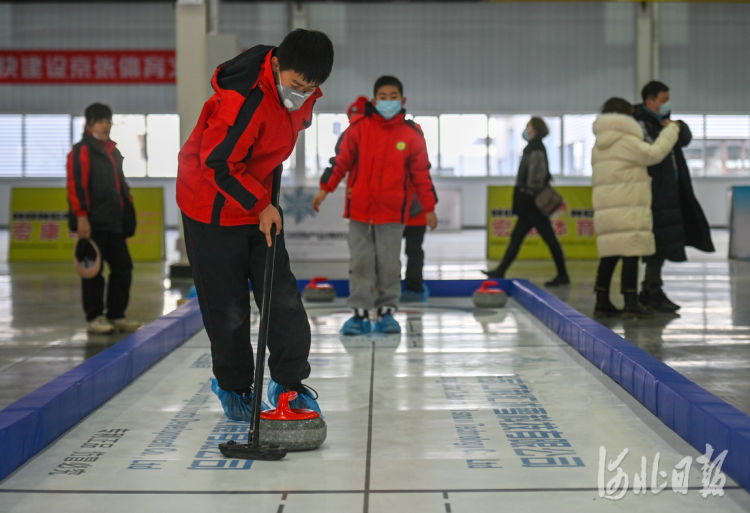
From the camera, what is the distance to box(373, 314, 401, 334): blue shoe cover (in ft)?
17.4

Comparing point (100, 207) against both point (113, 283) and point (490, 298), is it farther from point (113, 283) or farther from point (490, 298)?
point (490, 298)

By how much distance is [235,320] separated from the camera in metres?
3.16

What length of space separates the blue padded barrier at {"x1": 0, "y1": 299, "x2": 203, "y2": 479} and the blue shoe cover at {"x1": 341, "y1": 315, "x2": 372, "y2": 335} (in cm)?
92

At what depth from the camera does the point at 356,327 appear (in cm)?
527

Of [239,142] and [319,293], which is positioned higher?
[239,142]

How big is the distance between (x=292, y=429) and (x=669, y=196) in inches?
144

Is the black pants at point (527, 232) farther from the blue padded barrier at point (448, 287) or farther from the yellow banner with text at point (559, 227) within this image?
the yellow banner with text at point (559, 227)

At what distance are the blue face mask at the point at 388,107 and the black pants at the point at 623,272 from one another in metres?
1.67

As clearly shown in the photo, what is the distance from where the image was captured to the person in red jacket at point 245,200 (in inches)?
112

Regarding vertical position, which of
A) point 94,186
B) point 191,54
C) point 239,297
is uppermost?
point 191,54

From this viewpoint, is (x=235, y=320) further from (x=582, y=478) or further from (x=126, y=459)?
(x=582, y=478)

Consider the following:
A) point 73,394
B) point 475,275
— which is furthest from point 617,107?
point 475,275

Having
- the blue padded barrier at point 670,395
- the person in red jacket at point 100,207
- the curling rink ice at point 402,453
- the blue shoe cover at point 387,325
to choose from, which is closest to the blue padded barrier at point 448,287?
the blue shoe cover at point 387,325

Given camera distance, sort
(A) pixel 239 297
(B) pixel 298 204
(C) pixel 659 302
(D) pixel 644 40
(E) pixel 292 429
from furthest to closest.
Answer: (D) pixel 644 40
(B) pixel 298 204
(C) pixel 659 302
(A) pixel 239 297
(E) pixel 292 429
